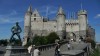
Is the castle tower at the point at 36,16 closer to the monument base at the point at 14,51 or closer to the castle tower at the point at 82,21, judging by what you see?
the castle tower at the point at 82,21

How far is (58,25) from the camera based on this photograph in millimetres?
97562

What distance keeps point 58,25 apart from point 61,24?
4.02 feet

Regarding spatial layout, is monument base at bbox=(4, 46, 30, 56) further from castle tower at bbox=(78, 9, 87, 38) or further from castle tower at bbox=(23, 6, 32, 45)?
castle tower at bbox=(78, 9, 87, 38)

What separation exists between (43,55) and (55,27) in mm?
78346

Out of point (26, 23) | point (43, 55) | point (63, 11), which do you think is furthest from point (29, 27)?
point (43, 55)

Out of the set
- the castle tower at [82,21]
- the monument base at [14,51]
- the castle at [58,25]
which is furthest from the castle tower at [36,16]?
the monument base at [14,51]

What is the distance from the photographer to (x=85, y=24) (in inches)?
3777

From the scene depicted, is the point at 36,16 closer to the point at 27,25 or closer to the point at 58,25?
the point at 27,25

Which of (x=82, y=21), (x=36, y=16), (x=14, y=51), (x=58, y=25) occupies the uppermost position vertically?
(x=36, y=16)

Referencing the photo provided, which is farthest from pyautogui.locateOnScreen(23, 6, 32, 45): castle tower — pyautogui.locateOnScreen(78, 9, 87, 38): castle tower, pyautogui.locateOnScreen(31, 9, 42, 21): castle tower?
pyautogui.locateOnScreen(78, 9, 87, 38): castle tower

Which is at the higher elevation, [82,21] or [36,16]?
[36,16]

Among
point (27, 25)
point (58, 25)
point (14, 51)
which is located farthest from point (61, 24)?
point (14, 51)

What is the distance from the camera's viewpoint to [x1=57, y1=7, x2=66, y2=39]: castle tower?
95.2m

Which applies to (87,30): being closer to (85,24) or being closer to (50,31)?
(85,24)
